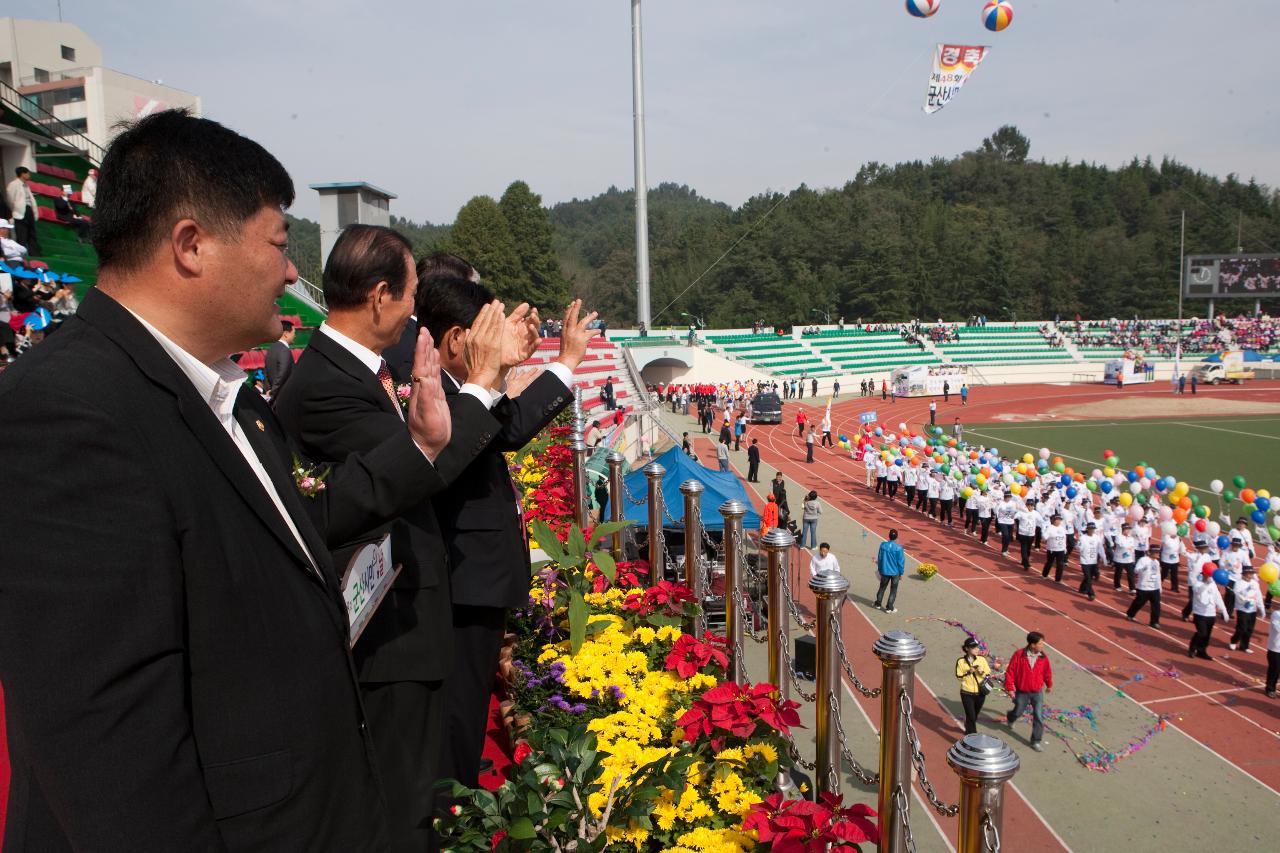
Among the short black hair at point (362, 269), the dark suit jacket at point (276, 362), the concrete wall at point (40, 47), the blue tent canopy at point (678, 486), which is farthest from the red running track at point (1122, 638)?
the concrete wall at point (40, 47)

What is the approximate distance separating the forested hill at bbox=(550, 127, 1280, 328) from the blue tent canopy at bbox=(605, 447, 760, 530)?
5642 cm

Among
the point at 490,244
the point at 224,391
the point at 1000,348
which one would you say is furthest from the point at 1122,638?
the point at 490,244

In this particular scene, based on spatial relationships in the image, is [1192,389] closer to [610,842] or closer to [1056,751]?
[1056,751]

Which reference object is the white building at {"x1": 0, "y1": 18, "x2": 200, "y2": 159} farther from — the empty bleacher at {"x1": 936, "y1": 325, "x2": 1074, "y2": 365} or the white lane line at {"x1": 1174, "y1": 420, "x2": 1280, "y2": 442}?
the empty bleacher at {"x1": 936, "y1": 325, "x2": 1074, "y2": 365}

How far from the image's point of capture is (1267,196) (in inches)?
3393

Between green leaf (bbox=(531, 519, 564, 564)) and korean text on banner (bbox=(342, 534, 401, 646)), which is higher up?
korean text on banner (bbox=(342, 534, 401, 646))

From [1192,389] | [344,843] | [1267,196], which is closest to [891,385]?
[1192,389]

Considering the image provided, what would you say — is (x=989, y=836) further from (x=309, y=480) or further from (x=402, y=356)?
(x=402, y=356)

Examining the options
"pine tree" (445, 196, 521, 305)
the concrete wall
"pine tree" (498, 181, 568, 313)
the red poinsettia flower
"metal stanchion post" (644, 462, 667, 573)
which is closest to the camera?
the red poinsettia flower

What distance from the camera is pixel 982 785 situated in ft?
5.77

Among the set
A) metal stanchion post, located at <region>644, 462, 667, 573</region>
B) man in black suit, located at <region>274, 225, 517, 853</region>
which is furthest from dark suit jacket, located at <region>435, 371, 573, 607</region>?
metal stanchion post, located at <region>644, 462, 667, 573</region>

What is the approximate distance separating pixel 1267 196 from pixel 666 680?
108589mm

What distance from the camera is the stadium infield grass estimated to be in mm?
22953

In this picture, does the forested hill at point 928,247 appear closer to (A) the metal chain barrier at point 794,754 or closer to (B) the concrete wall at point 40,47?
(B) the concrete wall at point 40,47
